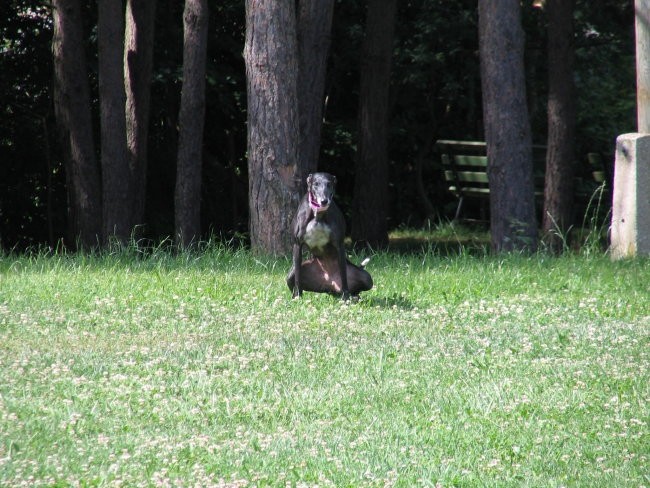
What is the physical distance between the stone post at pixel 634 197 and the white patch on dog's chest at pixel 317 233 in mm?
4727

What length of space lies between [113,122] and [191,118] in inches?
59.8

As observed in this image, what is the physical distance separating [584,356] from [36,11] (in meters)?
15.1

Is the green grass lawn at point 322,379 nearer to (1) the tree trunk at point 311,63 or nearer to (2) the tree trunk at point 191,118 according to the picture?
(1) the tree trunk at point 311,63

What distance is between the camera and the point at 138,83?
685 inches

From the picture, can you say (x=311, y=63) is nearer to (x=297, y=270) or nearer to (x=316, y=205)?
(x=297, y=270)

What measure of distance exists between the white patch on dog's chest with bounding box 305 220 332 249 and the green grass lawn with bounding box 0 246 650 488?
0.55 metres

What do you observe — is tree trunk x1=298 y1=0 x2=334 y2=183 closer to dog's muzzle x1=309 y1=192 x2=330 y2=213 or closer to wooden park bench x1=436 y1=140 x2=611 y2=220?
dog's muzzle x1=309 y1=192 x2=330 y2=213


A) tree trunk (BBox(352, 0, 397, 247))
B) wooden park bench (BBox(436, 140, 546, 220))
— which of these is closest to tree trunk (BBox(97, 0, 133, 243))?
tree trunk (BBox(352, 0, 397, 247))

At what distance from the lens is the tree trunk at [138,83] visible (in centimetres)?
1720

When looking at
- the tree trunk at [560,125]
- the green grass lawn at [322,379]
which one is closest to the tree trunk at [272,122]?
the green grass lawn at [322,379]

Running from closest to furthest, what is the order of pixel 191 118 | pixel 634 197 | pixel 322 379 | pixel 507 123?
pixel 322 379 < pixel 634 197 < pixel 507 123 < pixel 191 118

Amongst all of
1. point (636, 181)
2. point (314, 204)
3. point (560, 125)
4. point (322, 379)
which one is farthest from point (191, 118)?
point (322, 379)

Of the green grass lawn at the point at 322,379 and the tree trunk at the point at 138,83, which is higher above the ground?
the tree trunk at the point at 138,83

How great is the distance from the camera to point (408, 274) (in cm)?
1123
